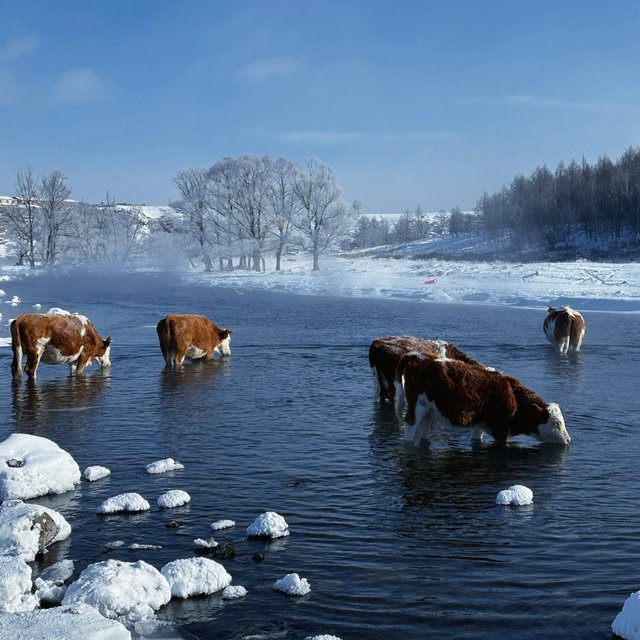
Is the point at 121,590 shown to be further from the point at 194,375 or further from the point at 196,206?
the point at 196,206

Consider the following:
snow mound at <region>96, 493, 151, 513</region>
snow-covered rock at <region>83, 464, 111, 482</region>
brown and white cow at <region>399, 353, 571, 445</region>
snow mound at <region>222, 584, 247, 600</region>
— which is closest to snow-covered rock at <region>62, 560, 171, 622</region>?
snow mound at <region>222, 584, 247, 600</region>

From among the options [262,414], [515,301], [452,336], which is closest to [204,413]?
[262,414]

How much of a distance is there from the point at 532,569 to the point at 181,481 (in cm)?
373

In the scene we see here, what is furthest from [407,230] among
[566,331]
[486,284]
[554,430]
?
[554,430]

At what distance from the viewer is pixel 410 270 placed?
5159 centimetres

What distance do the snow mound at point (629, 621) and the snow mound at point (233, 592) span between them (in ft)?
7.88

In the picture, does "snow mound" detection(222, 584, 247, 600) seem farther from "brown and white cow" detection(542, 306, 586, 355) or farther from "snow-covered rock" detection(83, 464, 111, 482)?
"brown and white cow" detection(542, 306, 586, 355)

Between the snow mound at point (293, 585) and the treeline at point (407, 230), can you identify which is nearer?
the snow mound at point (293, 585)

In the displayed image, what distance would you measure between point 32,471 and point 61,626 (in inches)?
127

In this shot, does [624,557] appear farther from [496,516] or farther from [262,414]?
[262,414]

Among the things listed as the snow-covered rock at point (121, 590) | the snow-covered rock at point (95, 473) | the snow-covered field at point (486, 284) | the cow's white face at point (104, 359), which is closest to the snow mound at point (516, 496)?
the snow-covered rock at point (121, 590)

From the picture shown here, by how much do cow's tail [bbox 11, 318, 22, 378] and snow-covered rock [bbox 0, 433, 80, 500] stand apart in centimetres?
663

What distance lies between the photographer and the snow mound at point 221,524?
20.9ft

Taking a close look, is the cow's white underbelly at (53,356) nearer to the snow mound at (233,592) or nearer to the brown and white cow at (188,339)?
the brown and white cow at (188,339)
